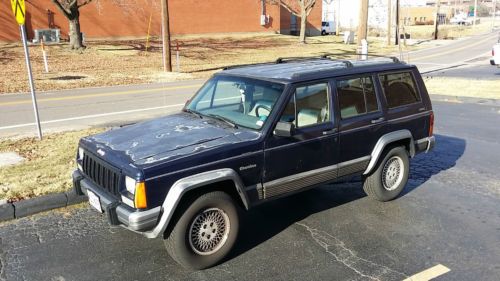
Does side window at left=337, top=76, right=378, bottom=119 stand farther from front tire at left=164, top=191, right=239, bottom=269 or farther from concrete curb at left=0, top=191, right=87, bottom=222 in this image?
concrete curb at left=0, top=191, right=87, bottom=222

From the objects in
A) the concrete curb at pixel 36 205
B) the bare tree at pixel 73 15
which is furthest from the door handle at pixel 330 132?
the bare tree at pixel 73 15

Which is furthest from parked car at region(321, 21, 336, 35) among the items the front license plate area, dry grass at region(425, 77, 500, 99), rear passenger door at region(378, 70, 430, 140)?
the front license plate area

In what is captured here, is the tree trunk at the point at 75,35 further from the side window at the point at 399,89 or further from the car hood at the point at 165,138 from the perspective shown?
the side window at the point at 399,89

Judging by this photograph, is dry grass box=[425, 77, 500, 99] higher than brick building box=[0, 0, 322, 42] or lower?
lower

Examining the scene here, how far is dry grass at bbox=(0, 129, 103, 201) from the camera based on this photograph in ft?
18.8

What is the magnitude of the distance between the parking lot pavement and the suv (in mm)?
389

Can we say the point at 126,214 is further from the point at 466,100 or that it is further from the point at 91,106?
the point at 466,100

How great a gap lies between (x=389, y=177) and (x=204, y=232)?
2793 millimetres

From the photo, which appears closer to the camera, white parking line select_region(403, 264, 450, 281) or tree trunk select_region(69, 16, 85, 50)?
white parking line select_region(403, 264, 450, 281)

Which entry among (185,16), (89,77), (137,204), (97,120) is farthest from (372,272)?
(185,16)

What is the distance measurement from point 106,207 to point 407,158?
3881 millimetres

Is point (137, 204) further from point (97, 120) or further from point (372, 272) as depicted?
point (97, 120)

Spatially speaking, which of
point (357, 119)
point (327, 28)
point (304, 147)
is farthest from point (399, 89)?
point (327, 28)

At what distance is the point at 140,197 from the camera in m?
3.67
